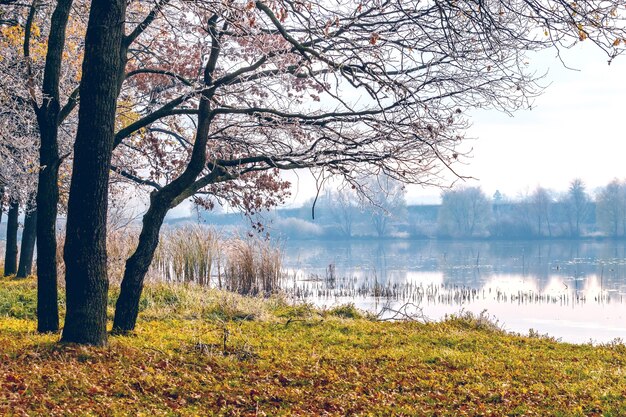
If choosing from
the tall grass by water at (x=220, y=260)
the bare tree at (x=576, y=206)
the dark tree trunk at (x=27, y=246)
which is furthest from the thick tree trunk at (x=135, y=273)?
the bare tree at (x=576, y=206)

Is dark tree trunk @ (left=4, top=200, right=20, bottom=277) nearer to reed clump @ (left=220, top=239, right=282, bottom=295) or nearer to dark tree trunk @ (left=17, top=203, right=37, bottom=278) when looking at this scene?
dark tree trunk @ (left=17, top=203, right=37, bottom=278)

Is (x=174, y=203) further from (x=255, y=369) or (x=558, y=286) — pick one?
(x=558, y=286)

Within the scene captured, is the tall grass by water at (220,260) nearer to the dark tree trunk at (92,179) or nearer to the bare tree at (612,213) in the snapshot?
the dark tree trunk at (92,179)

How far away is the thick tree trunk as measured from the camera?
32.4 ft

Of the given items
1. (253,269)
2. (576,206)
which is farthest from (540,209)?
(253,269)

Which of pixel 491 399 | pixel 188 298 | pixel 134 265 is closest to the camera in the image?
pixel 491 399

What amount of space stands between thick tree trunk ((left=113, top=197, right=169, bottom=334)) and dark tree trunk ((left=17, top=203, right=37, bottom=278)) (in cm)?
1087

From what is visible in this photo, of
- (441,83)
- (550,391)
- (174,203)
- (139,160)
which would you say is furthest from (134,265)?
(139,160)

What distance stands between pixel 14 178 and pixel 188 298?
24.2ft

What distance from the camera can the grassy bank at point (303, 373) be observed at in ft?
20.5

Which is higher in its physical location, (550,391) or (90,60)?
(90,60)

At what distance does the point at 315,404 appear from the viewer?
6.32 m

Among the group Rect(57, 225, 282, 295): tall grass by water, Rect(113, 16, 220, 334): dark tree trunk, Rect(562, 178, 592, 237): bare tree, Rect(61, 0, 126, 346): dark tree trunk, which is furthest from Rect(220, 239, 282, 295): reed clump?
Rect(562, 178, 592, 237): bare tree

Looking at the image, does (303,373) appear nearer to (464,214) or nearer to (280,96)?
(280,96)
